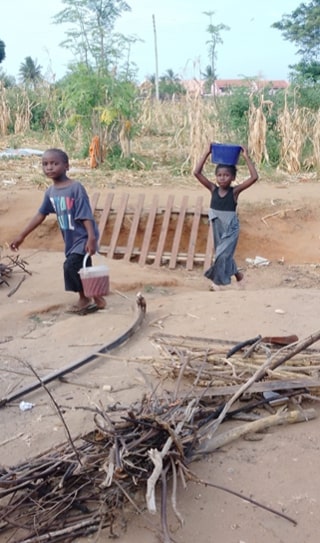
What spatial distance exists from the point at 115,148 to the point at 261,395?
9.31m

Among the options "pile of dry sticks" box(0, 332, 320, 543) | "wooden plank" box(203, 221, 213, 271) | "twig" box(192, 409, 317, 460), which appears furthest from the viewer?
"wooden plank" box(203, 221, 213, 271)

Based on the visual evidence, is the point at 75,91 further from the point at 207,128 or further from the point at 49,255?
the point at 49,255

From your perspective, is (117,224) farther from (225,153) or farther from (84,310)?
(84,310)

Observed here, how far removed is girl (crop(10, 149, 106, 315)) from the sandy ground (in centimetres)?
34

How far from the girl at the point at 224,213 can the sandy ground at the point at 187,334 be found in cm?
63

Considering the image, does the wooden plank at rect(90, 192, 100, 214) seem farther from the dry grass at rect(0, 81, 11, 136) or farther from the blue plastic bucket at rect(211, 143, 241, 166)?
the dry grass at rect(0, 81, 11, 136)

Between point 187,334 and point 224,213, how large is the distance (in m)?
2.13

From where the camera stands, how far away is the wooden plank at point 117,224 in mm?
8266

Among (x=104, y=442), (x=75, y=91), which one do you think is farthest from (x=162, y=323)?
(x=75, y=91)

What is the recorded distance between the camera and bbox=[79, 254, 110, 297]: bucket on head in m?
4.75

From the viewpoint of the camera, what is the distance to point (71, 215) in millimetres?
4898

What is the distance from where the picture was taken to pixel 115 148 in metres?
11.7

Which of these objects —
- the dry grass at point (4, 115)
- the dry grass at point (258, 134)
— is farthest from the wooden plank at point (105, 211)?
the dry grass at point (4, 115)

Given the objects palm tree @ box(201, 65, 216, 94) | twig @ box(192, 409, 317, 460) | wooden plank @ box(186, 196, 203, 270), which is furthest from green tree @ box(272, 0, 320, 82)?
twig @ box(192, 409, 317, 460)
